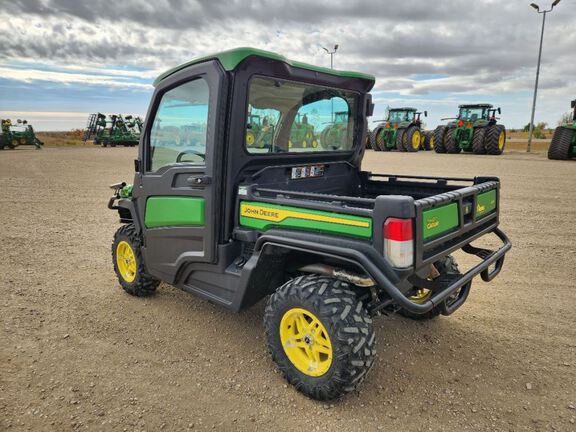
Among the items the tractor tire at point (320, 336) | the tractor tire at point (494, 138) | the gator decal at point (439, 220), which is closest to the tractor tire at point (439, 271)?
the gator decal at point (439, 220)

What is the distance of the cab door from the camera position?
3.02 metres

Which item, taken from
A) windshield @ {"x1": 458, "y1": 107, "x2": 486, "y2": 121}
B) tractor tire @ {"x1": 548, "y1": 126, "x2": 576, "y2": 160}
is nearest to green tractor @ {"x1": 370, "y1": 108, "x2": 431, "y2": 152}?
windshield @ {"x1": 458, "y1": 107, "x2": 486, "y2": 121}

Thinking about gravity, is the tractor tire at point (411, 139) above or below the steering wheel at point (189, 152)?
above

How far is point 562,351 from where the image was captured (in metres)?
3.14

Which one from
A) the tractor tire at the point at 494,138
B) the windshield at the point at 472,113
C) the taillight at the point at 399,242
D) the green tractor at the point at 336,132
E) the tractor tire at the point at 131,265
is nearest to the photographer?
the taillight at the point at 399,242

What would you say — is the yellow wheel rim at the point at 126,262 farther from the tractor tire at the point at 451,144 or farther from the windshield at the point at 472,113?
the windshield at the point at 472,113

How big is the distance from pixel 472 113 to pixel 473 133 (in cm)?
131

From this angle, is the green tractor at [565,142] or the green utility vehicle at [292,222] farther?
the green tractor at [565,142]

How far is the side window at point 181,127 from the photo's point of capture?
314cm

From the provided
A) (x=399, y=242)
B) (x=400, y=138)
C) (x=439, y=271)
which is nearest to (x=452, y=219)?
(x=399, y=242)

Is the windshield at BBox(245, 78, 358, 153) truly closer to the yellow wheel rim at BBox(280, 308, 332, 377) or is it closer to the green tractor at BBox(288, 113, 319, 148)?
the green tractor at BBox(288, 113, 319, 148)

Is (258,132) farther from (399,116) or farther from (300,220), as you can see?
(399,116)

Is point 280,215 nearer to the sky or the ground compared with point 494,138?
nearer to the ground

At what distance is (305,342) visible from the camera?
268cm
